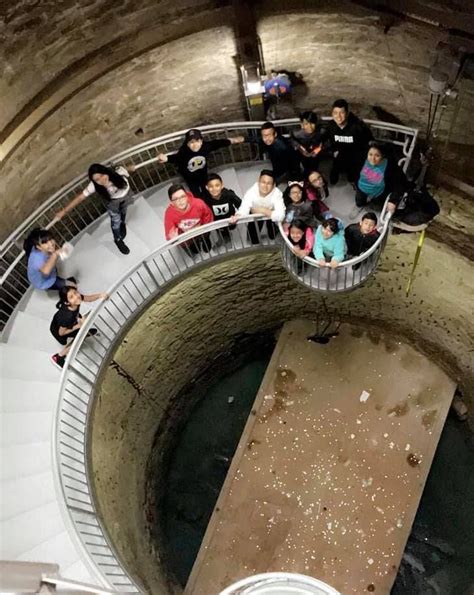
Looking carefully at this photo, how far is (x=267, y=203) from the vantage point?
6766mm

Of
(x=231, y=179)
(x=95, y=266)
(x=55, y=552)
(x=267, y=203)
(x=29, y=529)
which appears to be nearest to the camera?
(x=55, y=552)

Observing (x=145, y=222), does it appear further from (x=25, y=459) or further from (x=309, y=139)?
(x=25, y=459)

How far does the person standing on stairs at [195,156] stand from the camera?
6.75 m

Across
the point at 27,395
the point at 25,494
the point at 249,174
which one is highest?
the point at 249,174

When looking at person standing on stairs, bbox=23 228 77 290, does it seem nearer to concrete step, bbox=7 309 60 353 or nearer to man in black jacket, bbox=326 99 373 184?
concrete step, bbox=7 309 60 353

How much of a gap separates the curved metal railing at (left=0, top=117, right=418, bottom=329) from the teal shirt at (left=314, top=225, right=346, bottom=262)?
1.12 metres

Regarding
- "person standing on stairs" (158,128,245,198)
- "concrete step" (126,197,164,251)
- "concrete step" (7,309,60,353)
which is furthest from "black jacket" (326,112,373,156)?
"concrete step" (7,309,60,353)

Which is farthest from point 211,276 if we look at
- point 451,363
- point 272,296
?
point 451,363

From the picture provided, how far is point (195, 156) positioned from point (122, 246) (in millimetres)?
1328

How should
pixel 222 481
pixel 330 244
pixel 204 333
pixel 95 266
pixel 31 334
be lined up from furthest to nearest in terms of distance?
pixel 222 481 → pixel 204 333 → pixel 95 266 → pixel 31 334 → pixel 330 244

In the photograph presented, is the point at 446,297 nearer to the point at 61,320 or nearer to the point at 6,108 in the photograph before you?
the point at 61,320

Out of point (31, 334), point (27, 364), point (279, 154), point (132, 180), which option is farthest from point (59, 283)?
point (279, 154)

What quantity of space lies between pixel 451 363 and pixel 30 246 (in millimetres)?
6107

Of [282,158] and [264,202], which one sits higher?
[282,158]
